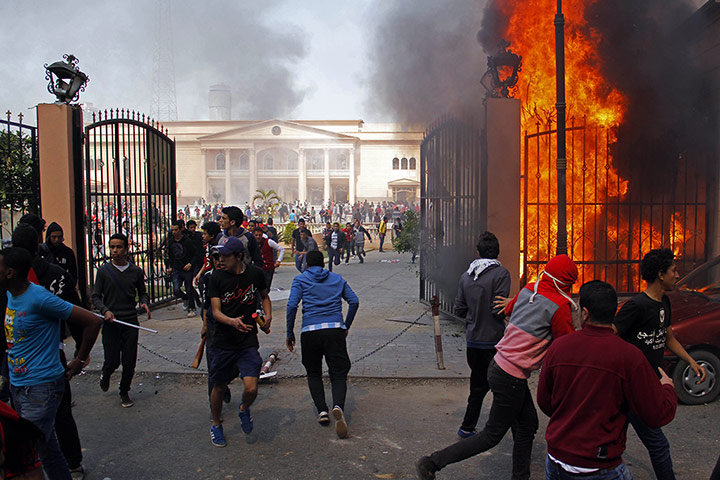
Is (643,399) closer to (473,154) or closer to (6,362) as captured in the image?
(6,362)

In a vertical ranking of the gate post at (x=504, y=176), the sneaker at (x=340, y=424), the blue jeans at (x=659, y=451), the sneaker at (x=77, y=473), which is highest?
the gate post at (x=504, y=176)

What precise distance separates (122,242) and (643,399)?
183 inches

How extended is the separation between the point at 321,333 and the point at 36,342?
6.64 feet

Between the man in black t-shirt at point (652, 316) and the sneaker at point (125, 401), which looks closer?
the man in black t-shirt at point (652, 316)

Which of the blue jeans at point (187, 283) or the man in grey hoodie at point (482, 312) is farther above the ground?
the man in grey hoodie at point (482, 312)

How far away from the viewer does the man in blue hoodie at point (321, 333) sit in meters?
4.53

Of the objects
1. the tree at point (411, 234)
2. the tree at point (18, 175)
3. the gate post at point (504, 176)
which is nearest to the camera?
the gate post at point (504, 176)

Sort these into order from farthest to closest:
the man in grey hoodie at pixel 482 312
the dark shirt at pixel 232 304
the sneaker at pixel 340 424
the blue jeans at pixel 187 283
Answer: the blue jeans at pixel 187 283 < the sneaker at pixel 340 424 < the dark shirt at pixel 232 304 < the man in grey hoodie at pixel 482 312

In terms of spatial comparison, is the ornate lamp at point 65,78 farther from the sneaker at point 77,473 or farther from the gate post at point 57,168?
the sneaker at point 77,473

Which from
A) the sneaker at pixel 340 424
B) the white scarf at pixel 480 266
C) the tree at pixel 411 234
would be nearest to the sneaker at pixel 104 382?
the sneaker at pixel 340 424

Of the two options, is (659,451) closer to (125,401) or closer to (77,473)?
(77,473)

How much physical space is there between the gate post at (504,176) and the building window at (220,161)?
181 ft

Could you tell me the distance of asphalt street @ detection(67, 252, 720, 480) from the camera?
12.9 ft

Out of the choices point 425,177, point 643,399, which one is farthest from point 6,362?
point 425,177
